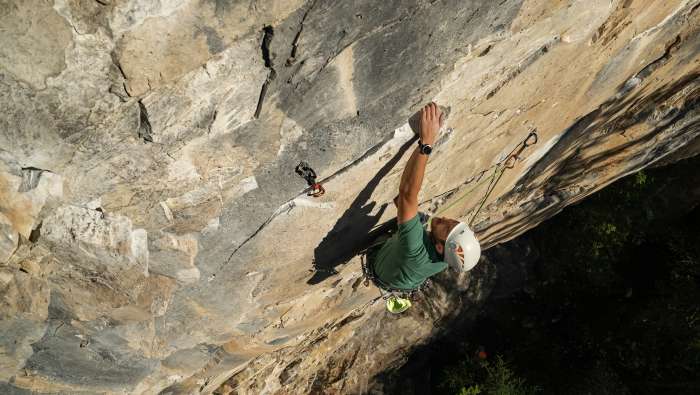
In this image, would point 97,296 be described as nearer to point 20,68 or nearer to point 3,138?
point 3,138

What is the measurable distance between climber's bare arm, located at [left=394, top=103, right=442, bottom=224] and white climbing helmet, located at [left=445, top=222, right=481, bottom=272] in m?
0.32

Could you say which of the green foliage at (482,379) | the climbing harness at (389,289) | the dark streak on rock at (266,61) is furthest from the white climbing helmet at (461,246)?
the green foliage at (482,379)

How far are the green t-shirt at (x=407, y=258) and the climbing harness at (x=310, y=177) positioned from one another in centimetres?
55

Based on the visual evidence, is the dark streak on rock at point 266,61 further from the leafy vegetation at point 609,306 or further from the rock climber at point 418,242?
the leafy vegetation at point 609,306

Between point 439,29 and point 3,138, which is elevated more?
point 3,138

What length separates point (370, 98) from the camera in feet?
5.22

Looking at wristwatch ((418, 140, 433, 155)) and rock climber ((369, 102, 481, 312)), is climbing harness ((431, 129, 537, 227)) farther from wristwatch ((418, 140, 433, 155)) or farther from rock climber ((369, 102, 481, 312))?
wristwatch ((418, 140, 433, 155))

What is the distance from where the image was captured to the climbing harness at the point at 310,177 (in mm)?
1676

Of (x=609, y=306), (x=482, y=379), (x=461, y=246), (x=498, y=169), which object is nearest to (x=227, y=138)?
(x=461, y=246)

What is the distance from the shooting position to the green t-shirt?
2244 millimetres

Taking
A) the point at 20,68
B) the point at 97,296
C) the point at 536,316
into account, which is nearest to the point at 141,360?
the point at 97,296

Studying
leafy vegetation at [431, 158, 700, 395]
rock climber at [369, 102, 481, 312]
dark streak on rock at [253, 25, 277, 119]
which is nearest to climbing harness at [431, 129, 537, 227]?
rock climber at [369, 102, 481, 312]

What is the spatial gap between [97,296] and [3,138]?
72cm

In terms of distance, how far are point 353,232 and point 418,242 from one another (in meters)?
0.38
